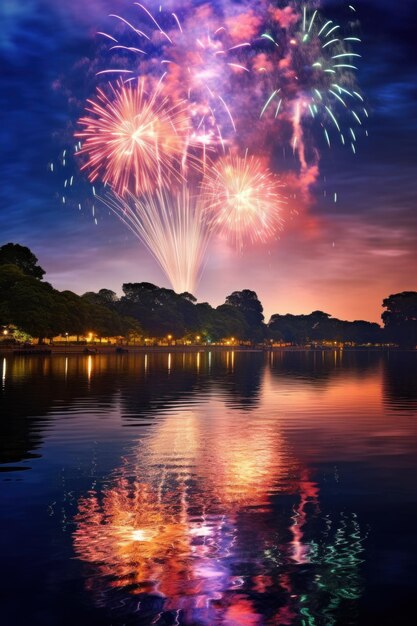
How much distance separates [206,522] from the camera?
1341 centimetres

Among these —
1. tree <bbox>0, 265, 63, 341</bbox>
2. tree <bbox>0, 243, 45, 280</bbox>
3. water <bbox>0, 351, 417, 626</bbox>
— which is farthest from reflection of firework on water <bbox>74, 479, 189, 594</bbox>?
tree <bbox>0, 243, 45, 280</bbox>

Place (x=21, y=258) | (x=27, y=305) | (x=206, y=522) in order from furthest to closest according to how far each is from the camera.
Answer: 1. (x=21, y=258)
2. (x=27, y=305)
3. (x=206, y=522)

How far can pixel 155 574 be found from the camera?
1026 cm

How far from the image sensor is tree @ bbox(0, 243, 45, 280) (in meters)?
166

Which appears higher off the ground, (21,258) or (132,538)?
(21,258)

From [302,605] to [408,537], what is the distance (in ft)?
13.4

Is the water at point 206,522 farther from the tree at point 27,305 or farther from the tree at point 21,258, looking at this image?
the tree at point 21,258

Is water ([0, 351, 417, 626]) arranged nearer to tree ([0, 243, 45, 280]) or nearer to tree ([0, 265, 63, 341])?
tree ([0, 265, 63, 341])

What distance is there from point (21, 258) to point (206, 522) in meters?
162

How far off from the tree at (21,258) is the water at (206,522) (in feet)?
468

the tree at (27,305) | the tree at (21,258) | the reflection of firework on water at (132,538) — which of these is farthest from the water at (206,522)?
the tree at (21,258)

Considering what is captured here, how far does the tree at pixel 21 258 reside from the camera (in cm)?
16638

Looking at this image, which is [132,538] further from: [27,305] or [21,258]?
[21,258]

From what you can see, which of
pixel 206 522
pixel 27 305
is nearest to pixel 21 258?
pixel 27 305
